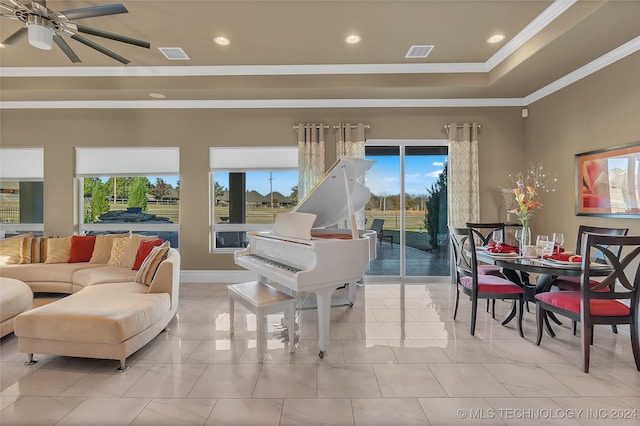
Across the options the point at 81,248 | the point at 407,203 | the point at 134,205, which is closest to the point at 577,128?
the point at 407,203

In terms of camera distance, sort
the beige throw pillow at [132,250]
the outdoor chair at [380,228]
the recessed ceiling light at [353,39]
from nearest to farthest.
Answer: the recessed ceiling light at [353,39], the beige throw pillow at [132,250], the outdoor chair at [380,228]

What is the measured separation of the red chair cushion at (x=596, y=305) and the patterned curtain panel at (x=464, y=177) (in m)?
2.54

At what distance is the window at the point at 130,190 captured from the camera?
5.68m

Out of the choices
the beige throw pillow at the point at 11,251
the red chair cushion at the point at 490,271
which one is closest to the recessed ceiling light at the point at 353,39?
the red chair cushion at the point at 490,271

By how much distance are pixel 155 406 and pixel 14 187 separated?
595 cm

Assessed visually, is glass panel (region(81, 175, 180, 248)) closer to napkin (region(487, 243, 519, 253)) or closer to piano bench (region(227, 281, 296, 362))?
piano bench (region(227, 281, 296, 362))

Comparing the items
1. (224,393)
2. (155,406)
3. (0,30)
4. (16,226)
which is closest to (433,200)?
(224,393)

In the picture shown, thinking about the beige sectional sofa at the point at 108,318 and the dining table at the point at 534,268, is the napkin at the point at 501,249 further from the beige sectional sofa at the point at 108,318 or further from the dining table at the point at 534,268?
the beige sectional sofa at the point at 108,318

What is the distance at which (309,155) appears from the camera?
17.7 ft

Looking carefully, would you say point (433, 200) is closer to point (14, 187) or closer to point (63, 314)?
point (63, 314)

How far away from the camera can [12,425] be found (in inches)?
77.4

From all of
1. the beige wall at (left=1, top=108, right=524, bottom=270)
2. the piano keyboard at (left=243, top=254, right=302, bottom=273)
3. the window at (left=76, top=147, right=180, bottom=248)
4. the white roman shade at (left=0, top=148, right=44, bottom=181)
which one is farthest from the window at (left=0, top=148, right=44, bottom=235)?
the piano keyboard at (left=243, top=254, right=302, bottom=273)

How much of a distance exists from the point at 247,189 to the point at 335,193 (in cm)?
280

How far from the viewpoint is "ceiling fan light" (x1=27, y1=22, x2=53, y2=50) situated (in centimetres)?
276
